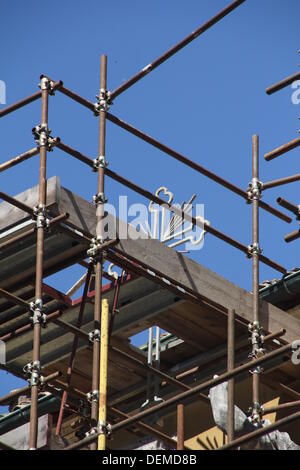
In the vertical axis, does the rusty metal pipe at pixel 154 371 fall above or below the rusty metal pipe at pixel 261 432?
above

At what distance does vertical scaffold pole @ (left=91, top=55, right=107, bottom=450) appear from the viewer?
2323 centimetres

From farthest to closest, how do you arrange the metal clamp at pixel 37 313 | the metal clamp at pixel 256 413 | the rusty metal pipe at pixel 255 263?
1. the rusty metal pipe at pixel 255 263
2. the metal clamp at pixel 256 413
3. the metal clamp at pixel 37 313

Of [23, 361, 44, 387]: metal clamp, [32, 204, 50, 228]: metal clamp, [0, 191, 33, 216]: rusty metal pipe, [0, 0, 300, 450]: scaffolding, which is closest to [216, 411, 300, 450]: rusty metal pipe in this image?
[0, 0, 300, 450]: scaffolding

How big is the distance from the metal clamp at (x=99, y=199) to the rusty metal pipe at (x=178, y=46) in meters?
1.46

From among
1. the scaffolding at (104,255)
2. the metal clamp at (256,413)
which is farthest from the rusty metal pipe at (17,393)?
the metal clamp at (256,413)

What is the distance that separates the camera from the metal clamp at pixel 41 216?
23.7m

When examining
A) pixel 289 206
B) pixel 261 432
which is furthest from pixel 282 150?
pixel 261 432

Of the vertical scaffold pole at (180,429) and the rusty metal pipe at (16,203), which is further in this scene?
the rusty metal pipe at (16,203)

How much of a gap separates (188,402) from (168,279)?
259 centimetres

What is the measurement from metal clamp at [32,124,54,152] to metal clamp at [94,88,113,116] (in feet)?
2.71

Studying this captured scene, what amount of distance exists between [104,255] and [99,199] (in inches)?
26.9

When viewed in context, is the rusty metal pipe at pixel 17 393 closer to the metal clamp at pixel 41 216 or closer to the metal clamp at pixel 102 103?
the metal clamp at pixel 41 216

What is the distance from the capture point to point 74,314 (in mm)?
25531
